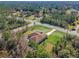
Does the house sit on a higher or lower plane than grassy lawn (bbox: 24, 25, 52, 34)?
lower

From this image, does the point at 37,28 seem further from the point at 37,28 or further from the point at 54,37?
the point at 54,37

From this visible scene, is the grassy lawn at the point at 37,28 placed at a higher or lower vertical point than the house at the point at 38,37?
higher

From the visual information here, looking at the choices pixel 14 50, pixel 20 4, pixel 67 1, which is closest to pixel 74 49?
pixel 67 1

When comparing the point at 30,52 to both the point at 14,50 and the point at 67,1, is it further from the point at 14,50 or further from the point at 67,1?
the point at 67,1

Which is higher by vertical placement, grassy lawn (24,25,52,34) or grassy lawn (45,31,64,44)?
grassy lawn (24,25,52,34)

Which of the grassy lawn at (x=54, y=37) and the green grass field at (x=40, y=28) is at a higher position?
the green grass field at (x=40, y=28)

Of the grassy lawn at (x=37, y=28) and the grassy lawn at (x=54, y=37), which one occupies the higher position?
the grassy lawn at (x=37, y=28)
